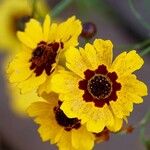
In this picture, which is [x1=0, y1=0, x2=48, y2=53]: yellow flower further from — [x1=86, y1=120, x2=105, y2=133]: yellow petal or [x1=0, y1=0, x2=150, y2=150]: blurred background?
[x1=86, y1=120, x2=105, y2=133]: yellow petal

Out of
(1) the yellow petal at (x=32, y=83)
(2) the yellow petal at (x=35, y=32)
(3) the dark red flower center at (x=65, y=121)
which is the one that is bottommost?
(3) the dark red flower center at (x=65, y=121)

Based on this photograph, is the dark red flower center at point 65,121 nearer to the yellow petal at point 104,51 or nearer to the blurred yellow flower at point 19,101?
the yellow petal at point 104,51

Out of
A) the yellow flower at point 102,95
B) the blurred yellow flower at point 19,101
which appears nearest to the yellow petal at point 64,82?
the yellow flower at point 102,95

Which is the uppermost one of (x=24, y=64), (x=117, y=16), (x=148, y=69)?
(x=24, y=64)

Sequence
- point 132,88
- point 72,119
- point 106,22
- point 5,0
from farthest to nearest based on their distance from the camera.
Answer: point 106,22, point 5,0, point 72,119, point 132,88

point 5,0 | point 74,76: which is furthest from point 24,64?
point 5,0

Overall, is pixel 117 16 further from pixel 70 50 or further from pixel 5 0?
pixel 70 50
